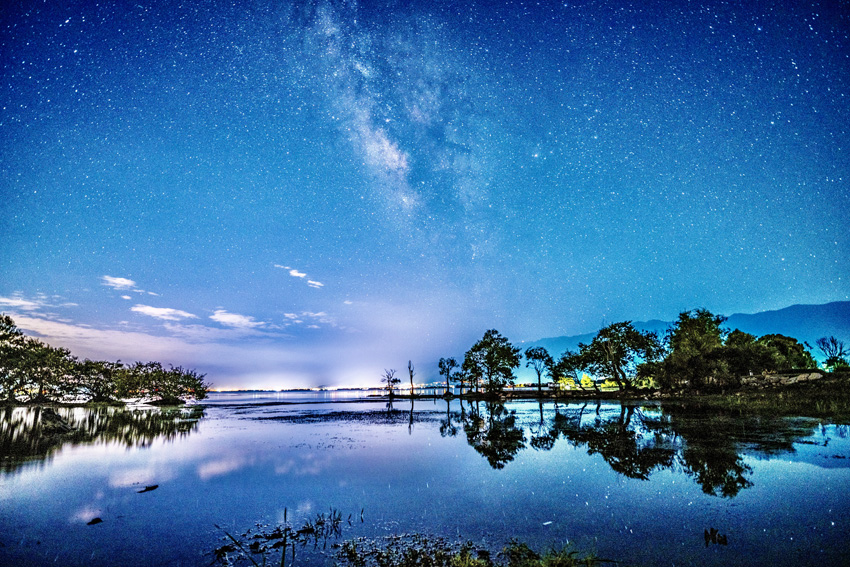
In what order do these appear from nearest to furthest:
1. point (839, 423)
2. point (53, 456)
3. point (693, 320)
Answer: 1. point (53, 456)
2. point (839, 423)
3. point (693, 320)

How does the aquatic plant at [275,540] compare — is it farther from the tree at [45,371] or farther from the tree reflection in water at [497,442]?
the tree at [45,371]

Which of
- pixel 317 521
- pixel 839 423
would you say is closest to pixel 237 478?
pixel 317 521

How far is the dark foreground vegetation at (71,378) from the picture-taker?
179 feet

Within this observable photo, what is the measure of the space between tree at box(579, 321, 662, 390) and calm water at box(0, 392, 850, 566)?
46964 mm

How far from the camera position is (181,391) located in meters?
76.9

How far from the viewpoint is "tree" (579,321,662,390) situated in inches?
2638

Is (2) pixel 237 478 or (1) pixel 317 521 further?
(2) pixel 237 478

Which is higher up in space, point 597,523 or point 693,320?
point 693,320

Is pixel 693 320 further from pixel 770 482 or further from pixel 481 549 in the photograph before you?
pixel 481 549

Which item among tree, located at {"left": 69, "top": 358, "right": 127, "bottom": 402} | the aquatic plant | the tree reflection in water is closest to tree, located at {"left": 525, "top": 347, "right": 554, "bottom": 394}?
the tree reflection in water

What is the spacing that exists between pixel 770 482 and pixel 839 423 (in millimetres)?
16920

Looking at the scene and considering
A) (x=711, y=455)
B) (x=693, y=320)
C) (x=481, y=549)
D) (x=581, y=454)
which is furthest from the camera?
(x=693, y=320)

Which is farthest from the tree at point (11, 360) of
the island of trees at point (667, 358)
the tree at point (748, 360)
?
the tree at point (748, 360)

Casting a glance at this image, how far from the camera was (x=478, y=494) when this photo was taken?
38.5 ft
